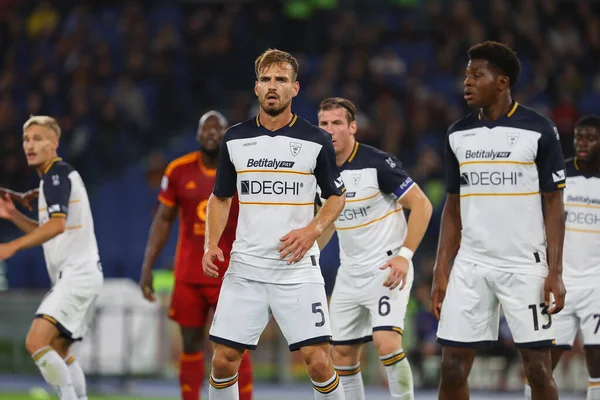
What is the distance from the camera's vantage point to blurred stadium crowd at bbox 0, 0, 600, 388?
1712cm

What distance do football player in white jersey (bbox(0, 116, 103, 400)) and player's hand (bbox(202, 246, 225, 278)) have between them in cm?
209

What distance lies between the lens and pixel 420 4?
64.0 feet

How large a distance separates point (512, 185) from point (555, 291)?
73cm

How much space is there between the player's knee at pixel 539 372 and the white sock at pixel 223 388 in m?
1.87

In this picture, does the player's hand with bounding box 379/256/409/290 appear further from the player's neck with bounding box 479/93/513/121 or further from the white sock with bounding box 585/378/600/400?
the white sock with bounding box 585/378/600/400

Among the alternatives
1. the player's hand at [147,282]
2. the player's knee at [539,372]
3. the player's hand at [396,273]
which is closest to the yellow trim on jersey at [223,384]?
the player's hand at [396,273]

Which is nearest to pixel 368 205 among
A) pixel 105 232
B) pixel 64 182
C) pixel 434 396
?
pixel 64 182

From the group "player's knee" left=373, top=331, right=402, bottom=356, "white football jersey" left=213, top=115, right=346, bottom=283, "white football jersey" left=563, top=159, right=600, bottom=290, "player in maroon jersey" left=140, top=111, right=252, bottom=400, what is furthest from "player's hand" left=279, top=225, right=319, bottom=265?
"white football jersey" left=563, top=159, right=600, bottom=290

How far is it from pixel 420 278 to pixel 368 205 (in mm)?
6190

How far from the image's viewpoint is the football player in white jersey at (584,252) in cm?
837

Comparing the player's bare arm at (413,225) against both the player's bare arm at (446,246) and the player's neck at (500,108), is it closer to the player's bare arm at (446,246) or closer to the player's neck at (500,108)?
the player's bare arm at (446,246)

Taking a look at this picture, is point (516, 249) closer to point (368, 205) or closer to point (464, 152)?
point (464, 152)

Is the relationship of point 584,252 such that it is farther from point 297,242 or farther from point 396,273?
point 297,242

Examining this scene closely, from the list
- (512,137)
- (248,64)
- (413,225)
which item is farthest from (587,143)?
(248,64)
